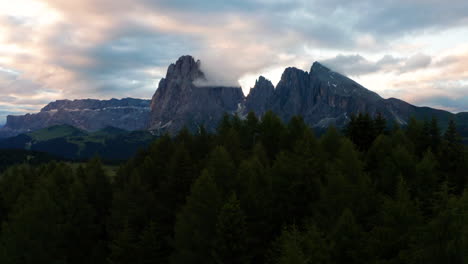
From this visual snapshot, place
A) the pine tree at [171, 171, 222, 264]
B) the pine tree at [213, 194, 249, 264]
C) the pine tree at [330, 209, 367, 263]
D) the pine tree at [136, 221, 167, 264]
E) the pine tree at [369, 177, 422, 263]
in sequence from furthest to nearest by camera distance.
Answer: the pine tree at [136, 221, 167, 264]
the pine tree at [171, 171, 222, 264]
the pine tree at [213, 194, 249, 264]
the pine tree at [330, 209, 367, 263]
the pine tree at [369, 177, 422, 263]

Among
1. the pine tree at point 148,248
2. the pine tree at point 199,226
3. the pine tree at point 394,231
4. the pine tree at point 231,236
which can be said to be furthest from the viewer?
the pine tree at point 148,248

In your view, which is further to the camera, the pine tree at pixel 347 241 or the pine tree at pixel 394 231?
the pine tree at pixel 347 241

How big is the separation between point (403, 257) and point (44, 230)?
44024 mm

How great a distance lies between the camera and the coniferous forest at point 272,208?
25.5m

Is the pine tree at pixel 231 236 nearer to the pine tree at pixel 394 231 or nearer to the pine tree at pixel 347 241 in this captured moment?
the pine tree at pixel 347 241

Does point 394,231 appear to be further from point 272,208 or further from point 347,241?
point 272,208

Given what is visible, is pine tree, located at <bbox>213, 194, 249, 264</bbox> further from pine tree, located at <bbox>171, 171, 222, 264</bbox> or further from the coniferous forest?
pine tree, located at <bbox>171, 171, 222, 264</bbox>

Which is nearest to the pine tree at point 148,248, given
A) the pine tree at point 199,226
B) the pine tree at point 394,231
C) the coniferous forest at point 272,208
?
the coniferous forest at point 272,208

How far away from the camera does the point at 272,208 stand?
3816 centimetres

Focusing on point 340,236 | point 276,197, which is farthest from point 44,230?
point 340,236

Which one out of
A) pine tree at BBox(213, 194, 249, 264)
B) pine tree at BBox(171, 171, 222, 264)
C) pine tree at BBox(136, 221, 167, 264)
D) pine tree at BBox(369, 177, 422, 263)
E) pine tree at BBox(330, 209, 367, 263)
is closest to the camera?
pine tree at BBox(369, 177, 422, 263)

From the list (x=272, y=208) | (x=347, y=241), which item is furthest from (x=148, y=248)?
(x=347, y=241)

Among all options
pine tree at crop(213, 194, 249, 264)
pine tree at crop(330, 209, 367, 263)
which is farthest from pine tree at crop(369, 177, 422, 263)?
pine tree at crop(213, 194, 249, 264)

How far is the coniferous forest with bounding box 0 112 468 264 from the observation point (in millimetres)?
25500
